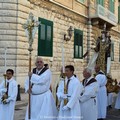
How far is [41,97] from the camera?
8453mm

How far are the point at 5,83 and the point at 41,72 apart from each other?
1.26 meters

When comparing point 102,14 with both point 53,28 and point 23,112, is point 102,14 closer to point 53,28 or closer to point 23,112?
point 53,28

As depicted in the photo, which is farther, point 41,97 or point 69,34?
point 69,34

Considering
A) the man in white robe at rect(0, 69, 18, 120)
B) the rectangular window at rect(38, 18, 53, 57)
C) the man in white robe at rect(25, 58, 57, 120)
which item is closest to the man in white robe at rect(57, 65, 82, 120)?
the man in white robe at rect(25, 58, 57, 120)

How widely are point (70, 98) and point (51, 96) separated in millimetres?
901

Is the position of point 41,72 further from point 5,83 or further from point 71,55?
point 71,55

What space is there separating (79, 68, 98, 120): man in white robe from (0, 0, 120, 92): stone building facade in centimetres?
578

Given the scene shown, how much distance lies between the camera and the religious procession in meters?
8.39

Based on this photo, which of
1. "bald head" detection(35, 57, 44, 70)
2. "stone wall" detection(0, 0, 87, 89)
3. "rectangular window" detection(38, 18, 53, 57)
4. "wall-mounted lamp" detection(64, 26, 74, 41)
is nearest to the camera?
"bald head" detection(35, 57, 44, 70)

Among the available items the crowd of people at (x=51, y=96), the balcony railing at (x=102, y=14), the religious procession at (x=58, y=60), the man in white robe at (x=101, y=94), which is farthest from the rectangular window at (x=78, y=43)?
the crowd of people at (x=51, y=96)

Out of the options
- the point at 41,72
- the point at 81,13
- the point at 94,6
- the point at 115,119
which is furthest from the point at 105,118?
the point at 94,6

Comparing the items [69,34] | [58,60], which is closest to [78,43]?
[69,34]

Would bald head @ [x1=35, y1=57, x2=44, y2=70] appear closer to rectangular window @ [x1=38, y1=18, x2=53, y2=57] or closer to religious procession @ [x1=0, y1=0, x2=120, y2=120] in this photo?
religious procession @ [x1=0, y1=0, x2=120, y2=120]

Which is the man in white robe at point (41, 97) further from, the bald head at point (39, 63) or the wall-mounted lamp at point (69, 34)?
the wall-mounted lamp at point (69, 34)
